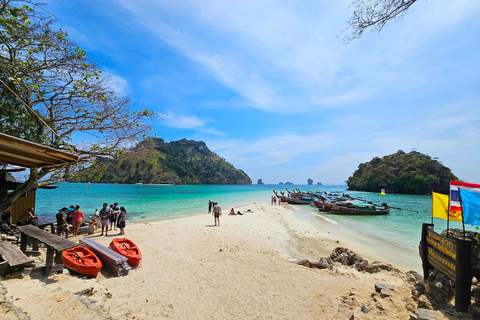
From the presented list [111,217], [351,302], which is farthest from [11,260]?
[111,217]

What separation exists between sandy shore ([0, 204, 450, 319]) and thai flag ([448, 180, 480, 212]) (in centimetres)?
216

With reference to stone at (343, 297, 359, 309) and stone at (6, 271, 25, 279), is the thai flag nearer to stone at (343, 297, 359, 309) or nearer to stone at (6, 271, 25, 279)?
stone at (343, 297, 359, 309)

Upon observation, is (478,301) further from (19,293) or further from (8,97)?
(8,97)

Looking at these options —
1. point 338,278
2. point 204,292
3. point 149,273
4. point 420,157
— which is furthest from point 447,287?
point 420,157

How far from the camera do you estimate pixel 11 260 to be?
457 centimetres

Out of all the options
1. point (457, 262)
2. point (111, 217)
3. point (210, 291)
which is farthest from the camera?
point (111, 217)

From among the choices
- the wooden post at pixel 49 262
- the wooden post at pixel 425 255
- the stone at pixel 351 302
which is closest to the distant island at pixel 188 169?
the wooden post at pixel 49 262

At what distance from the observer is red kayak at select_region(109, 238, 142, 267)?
6723 mm

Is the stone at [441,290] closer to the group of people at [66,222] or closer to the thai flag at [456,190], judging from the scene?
the thai flag at [456,190]

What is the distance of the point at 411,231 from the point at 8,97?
2398cm

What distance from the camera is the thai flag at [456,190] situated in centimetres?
453

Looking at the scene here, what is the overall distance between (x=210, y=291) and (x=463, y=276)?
4.92 m

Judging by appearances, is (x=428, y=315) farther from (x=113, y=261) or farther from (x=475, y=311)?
(x=113, y=261)

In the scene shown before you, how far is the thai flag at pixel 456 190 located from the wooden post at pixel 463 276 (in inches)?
53.1
